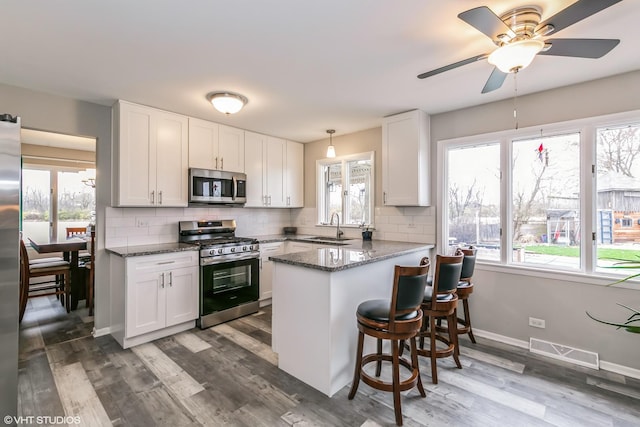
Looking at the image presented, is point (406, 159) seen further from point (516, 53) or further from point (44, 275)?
point (44, 275)

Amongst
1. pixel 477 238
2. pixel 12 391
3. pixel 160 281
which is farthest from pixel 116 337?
pixel 477 238

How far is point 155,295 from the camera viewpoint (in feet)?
10.3

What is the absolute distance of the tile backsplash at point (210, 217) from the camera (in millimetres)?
3471

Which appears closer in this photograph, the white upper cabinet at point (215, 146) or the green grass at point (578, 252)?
the green grass at point (578, 252)

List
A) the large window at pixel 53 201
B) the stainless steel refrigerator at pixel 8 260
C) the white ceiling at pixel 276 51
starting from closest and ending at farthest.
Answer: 1. the stainless steel refrigerator at pixel 8 260
2. the white ceiling at pixel 276 51
3. the large window at pixel 53 201

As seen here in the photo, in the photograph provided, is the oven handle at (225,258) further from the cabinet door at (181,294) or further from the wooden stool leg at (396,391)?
the wooden stool leg at (396,391)

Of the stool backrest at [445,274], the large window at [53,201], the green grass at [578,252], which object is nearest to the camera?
the stool backrest at [445,274]

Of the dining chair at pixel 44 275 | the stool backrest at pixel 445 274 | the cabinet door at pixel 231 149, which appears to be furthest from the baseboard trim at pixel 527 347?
the dining chair at pixel 44 275

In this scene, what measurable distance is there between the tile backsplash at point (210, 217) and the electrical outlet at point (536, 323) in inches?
48.7

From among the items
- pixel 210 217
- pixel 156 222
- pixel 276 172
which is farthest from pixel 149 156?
pixel 276 172

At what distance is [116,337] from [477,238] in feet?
13.2

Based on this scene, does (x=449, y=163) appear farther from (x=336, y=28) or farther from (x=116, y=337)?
(x=116, y=337)

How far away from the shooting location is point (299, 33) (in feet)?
6.54

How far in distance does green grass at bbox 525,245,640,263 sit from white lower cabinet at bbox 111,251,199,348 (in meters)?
3.62
